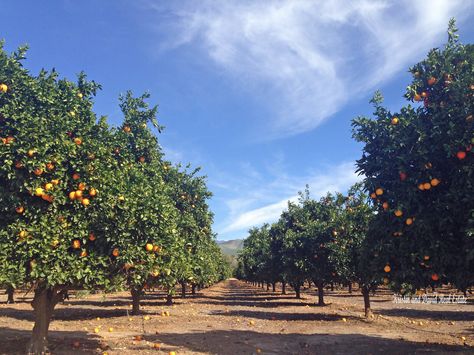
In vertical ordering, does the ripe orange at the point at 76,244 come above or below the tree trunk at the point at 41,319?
above

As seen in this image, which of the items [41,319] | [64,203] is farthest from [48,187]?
[41,319]

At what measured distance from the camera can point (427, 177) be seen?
11086 mm

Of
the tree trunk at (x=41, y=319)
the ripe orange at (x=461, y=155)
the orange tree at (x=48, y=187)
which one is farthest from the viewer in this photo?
the tree trunk at (x=41, y=319)

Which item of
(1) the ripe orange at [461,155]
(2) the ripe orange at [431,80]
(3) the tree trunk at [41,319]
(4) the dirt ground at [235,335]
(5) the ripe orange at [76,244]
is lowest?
(4) the dirt ground at [235,335]

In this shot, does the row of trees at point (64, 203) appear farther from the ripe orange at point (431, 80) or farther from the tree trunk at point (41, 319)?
the ripe orange at point (431, 80)

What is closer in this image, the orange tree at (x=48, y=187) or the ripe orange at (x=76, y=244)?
the orange tree at (x=48, y=187)

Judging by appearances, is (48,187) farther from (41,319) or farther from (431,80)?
(431,80)

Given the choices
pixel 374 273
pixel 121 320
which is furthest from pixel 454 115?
pixel 121 320

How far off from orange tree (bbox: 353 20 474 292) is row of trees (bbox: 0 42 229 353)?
659cm

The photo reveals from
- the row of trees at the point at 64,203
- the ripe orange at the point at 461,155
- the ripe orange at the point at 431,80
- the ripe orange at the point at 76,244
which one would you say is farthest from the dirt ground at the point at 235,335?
the ripe orange at the point at 431,80

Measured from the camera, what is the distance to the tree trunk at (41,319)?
11716mm

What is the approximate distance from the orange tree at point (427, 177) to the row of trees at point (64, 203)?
6586 millimetres

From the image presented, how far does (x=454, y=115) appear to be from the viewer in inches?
437

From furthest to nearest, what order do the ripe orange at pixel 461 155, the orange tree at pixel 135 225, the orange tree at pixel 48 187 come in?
the orange tree at pixel 135 225 < the ripe orange at pixel 461 155 < the orange tree at pixel 48 187
